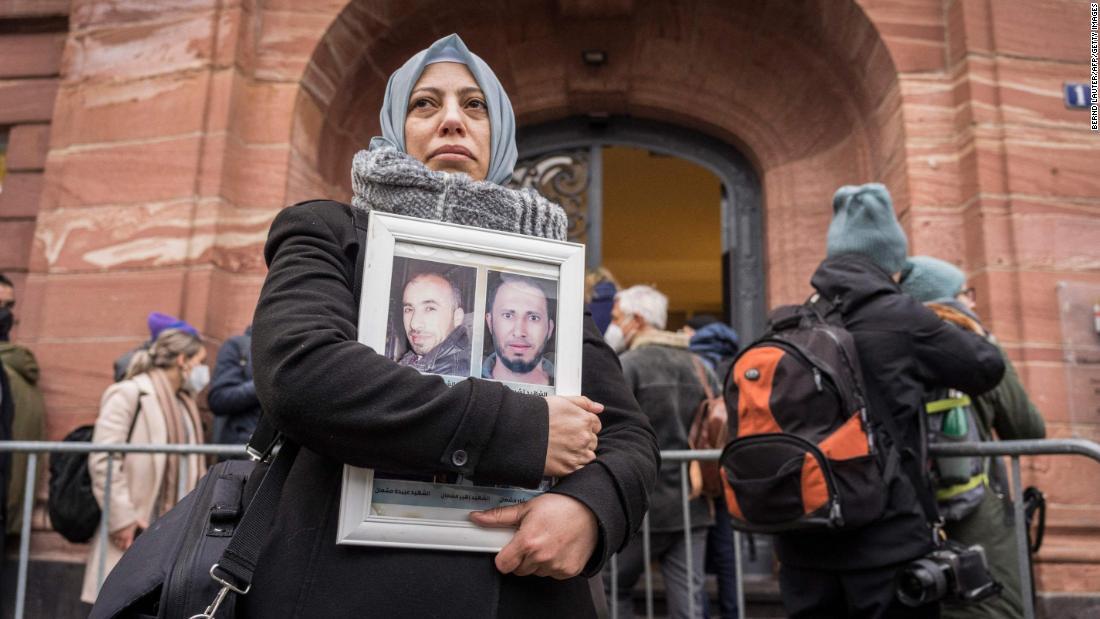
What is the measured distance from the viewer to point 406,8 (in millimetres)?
6711

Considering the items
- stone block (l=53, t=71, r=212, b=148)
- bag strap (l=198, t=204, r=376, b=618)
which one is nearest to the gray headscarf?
bag strap (l=198, t=204, r=376, b=618)

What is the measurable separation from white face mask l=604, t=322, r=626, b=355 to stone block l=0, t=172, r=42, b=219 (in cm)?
450

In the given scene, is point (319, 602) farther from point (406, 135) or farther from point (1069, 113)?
point (1069, 113)

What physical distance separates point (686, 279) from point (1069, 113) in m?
8.42

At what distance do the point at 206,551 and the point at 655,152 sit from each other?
22.1ft

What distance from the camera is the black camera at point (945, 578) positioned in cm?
250

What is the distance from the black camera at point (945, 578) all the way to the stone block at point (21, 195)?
648 centimetres

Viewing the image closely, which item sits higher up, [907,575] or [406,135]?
[406,135]

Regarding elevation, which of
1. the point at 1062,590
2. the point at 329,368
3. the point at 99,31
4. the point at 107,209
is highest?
the point at 99,31

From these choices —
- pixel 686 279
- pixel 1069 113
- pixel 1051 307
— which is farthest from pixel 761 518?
pixel 686 279

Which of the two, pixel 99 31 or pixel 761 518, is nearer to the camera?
pixel 761 518

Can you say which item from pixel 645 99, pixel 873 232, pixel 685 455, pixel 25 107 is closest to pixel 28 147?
pixel 25 107

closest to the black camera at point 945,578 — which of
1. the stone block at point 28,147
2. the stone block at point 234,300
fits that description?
the stone block at point 234,300

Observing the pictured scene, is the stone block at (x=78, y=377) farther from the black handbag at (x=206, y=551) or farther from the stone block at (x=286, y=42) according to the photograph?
the black handbag at (x=206, y=551)
